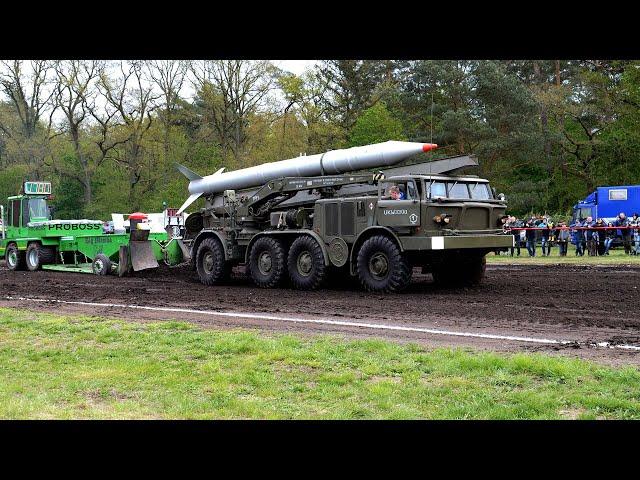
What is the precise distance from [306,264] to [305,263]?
0.04 m

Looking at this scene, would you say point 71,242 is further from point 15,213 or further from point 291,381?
point 291,381

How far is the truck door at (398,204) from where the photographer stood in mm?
14555

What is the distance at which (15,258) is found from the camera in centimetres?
2580

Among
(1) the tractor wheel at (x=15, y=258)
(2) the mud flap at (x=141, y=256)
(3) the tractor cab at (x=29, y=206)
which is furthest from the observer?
(3) the tractor cab at (x=29, y=206)

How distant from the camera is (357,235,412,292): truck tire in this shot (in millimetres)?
14750

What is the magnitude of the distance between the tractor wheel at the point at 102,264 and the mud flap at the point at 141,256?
0.89 m

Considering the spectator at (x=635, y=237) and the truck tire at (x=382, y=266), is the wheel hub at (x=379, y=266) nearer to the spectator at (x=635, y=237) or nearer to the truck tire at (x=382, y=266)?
the truck tire at (x=382, y=266)

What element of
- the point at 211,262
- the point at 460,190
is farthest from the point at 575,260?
the point at 211,262

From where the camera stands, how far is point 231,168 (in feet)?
143

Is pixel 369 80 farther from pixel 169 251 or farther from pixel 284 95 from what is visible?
pixel 169 251

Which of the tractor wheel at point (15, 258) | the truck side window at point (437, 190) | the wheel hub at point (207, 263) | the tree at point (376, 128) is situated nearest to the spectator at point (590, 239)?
the truck side window at point (437, 190)

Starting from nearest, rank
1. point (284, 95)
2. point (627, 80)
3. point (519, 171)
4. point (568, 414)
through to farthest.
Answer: point (568, 414) → point (627, 80) → point (284, 95) → point (519, 171)
